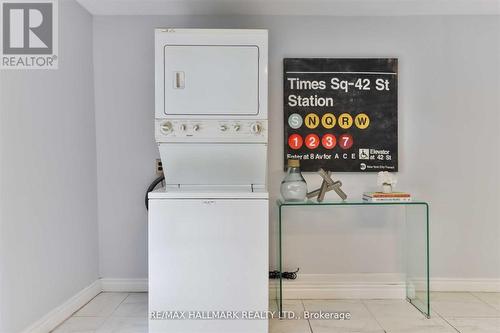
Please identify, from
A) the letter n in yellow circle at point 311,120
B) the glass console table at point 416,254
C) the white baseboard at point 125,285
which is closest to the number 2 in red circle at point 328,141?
the letter n in yellow circle at point 311,120

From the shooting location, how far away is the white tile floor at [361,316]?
2127mm

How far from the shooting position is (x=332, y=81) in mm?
2607

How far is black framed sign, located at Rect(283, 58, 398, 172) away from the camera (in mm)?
2605

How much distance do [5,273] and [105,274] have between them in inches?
39.0

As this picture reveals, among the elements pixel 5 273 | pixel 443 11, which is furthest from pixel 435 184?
pixel 5 273

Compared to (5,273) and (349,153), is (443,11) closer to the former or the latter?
(349,153)

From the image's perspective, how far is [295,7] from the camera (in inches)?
100.0

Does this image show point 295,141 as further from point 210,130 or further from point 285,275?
point 285,275

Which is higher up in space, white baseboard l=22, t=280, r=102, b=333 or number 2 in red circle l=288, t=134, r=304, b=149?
number 2 in red circle l=288, t=134, r=304, b=149

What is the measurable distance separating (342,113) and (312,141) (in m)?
0.29

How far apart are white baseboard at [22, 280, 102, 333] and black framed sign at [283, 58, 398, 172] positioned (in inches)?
64.5

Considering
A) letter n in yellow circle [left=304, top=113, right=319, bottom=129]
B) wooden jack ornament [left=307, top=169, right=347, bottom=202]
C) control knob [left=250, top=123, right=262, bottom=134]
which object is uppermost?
letter n in yellow circle [left=304, top=113, right=319, bottom=129]

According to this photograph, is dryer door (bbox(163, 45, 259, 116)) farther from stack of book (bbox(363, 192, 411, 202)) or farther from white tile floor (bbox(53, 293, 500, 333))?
white tile floor (bbox(53, 293, 500, 333))

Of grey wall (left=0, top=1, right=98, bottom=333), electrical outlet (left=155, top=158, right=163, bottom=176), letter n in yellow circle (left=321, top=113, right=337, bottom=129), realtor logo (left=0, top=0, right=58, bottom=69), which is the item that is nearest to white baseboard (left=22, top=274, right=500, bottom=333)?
grey wall (left=0, top=1, right=98, bottom=333)
